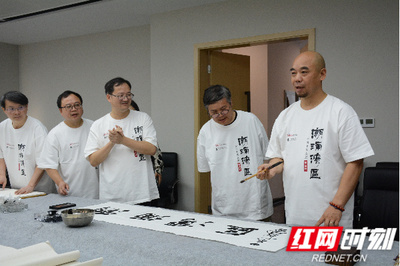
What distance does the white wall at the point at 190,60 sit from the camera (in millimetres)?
3721

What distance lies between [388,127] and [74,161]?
110 inches

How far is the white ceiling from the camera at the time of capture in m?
4.54

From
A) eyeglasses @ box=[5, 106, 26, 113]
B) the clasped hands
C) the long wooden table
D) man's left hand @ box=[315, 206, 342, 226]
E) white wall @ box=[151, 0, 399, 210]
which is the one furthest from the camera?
white wall @ box=[151, 0, 399, 210]

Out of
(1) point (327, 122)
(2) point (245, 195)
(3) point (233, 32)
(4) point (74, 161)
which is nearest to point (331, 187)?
(1) point (327, 122)

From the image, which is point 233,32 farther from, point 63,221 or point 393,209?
point 63,221

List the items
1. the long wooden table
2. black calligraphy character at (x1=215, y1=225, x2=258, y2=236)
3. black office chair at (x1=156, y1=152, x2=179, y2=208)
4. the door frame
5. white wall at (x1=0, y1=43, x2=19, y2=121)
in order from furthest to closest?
white wall at (x1=0, y1=43, x2=19, y2=121) → black office chair at (x1=156, y1=152, x2=179, y2=208) → the door frame → black calligraphy character at (x1=215, y1=225, x2=258, y2=236) → the long wooden table

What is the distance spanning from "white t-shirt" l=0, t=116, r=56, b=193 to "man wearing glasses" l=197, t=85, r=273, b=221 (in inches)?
55.4

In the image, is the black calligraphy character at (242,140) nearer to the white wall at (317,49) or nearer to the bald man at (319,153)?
the bald man at (319,153)

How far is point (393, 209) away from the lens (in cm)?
294

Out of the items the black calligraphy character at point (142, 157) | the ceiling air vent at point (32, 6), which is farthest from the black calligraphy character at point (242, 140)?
the ceiling air vent at point (32, 6)

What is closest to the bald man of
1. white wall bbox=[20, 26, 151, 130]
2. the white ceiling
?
the white ceiling

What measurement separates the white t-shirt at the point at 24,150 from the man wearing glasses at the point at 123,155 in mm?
690

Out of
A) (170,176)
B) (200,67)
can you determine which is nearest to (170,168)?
(170,176)

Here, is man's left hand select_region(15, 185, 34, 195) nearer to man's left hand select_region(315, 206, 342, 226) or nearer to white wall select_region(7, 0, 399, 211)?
man's left hand select_region(315, 206, 342, 226)
